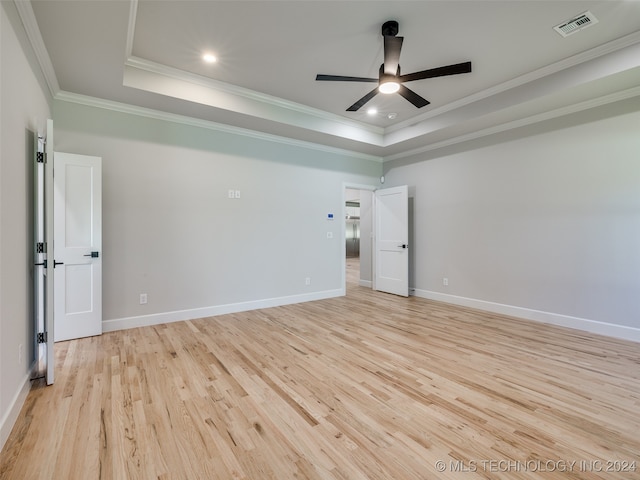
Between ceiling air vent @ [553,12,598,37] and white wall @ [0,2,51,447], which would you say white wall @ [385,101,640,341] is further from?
white wall @ [0,2,51,447]

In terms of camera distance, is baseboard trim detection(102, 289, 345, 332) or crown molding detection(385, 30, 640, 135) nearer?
crown molding detection(385, 30, 640, 135)

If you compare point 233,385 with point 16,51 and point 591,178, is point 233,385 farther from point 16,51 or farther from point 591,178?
point 591,178

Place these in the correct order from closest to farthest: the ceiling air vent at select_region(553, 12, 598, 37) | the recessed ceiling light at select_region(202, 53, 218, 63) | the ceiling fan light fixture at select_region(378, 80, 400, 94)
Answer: the ceiling air vent at select_region(553, 12, 598, 37) → the ceiling fan light fixture at select_region(378, 80, 400, 94) → the recessed ceiling light at select_region(202, 53, 218, 63)

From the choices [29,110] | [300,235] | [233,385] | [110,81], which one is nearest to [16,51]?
[29,110]

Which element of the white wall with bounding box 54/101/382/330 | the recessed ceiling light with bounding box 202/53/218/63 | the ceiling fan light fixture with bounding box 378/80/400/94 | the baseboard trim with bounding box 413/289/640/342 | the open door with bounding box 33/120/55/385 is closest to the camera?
the open door with bounding box 33/120/55/385

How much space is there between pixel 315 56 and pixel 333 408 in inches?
136

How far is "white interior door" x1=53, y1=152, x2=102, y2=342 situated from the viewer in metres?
3.27

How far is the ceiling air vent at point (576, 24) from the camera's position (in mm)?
2639

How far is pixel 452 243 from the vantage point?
5.18 meters

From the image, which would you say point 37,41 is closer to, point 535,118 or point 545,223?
point 535,118

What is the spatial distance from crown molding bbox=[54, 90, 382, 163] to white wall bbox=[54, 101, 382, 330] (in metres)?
0.06

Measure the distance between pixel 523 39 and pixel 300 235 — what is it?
385cm

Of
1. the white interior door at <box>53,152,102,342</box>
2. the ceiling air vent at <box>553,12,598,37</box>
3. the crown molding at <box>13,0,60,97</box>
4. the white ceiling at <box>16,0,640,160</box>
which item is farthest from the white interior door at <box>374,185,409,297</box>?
the crown molding at <box>13,0,60,97</box>

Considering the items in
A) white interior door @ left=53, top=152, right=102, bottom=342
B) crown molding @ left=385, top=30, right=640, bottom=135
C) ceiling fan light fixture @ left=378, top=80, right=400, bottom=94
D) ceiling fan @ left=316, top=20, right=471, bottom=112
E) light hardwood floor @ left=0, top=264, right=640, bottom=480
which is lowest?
light hardwood floor @ left=0, top=264, right=640, bottom=480
